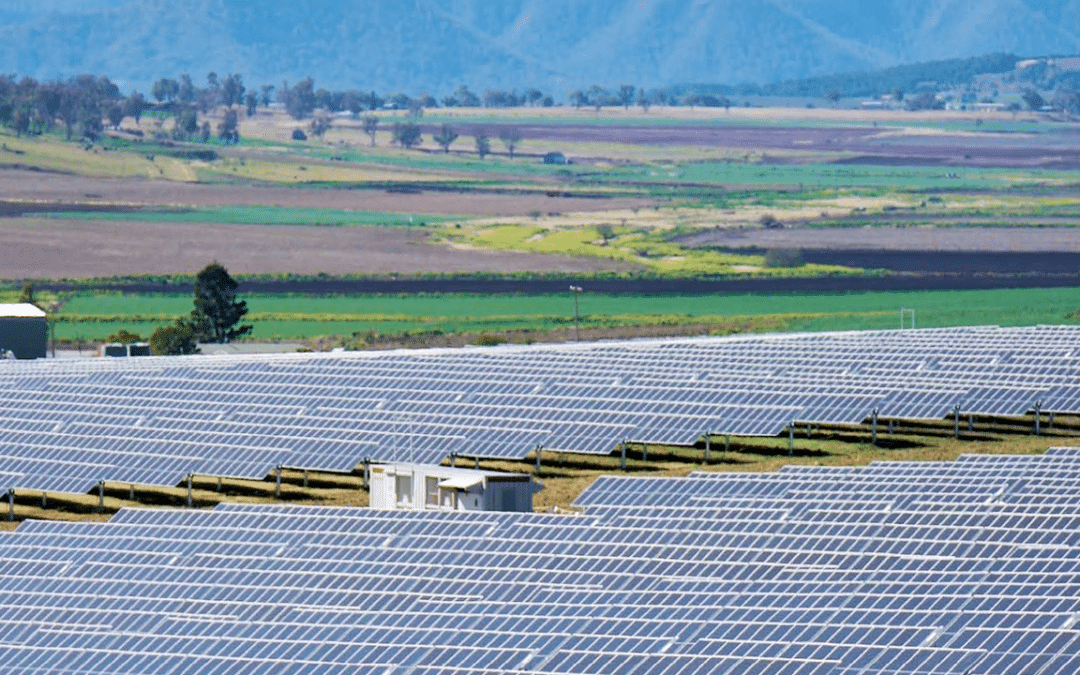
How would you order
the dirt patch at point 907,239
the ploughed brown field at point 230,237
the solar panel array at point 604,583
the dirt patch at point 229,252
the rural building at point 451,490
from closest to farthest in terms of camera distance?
the solar panel array at point 604,583
the rural building at point 451,490
the dirt patch at point 229,252
the ploughed brown field at point 230,237
the dirt patch at point 907,239

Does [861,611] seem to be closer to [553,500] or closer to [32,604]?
[32,604]

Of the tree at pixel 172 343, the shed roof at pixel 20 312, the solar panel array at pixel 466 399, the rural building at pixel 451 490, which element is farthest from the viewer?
the tree at pixel 172 343

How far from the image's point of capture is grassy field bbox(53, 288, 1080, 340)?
10575cm

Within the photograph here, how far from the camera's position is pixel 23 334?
81.7 metres

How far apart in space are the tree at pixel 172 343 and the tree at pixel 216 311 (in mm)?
6631

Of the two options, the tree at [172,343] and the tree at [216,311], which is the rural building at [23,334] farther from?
the tree at [216,311]

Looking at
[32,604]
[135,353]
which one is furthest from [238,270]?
[32,604]

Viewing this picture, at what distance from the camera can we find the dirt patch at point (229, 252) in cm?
13775

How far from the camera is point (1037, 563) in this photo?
4066 cm

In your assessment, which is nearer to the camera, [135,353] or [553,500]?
[553,500]

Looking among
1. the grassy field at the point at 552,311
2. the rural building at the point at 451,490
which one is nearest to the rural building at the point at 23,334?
the grassy field at the point at 552,311

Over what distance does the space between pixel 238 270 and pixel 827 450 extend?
76824 mm

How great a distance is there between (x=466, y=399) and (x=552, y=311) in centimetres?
4955

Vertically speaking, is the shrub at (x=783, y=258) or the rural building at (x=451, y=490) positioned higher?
the rural building at (x=451, y=490)
